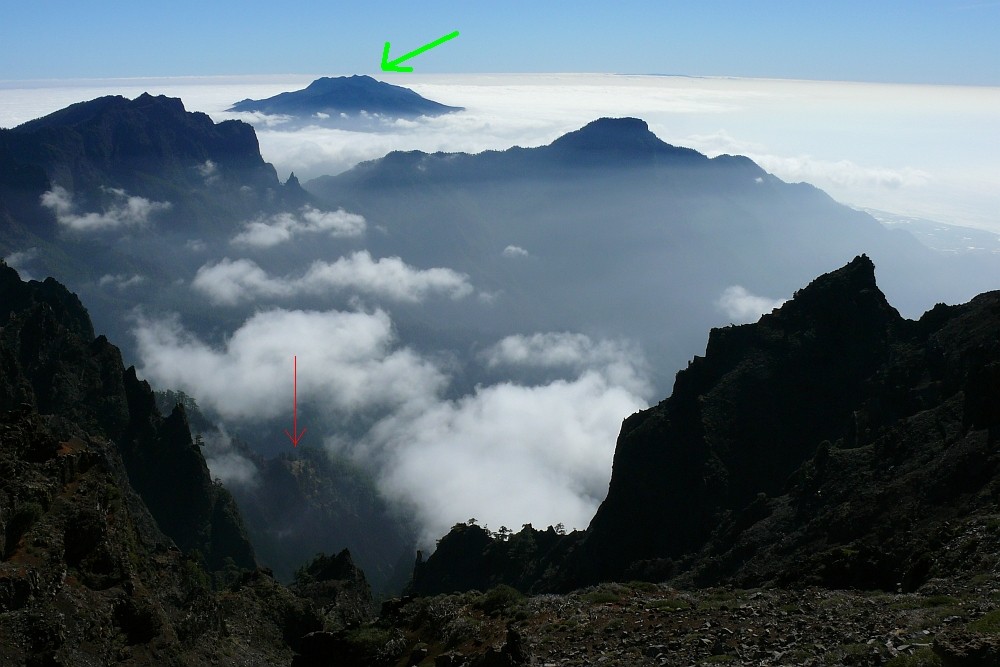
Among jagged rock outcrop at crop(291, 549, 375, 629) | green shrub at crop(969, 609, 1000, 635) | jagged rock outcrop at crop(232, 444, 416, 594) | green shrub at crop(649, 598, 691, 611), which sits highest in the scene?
green shrub at crop(969, 609, 1000, 635)

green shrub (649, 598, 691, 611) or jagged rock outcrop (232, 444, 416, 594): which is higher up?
green shrub (649, 598, 691, 611)

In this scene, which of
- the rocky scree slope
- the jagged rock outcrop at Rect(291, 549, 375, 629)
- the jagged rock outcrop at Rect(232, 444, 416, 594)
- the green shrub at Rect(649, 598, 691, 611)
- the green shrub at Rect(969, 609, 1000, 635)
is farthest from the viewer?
the jagged rock outcrop at Rect(232, 444, 416, 594)

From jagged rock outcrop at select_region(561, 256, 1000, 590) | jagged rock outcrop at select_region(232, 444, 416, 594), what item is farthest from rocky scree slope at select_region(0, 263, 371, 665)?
jagged rock outcrop at select_region(232, 444, 416, 594)

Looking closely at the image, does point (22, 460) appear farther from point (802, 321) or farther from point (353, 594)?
point (802, 321)

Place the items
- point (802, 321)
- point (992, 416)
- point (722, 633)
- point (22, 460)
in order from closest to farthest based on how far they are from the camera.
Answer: point (722, 633), point (22, 460), point (992, 416), point (802, 321)

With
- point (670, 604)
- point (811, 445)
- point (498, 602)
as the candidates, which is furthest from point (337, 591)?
point (811, 445)

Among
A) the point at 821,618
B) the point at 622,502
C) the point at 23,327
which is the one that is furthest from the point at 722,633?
the point at 23,327

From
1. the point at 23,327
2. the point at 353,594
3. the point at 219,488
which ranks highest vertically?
the point at 23,327

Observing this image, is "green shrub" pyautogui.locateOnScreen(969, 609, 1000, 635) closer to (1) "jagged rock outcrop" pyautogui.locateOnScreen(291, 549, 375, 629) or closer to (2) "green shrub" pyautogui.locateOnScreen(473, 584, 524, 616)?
(2) "green shrub" pyautogui.locateOnScreen(473, 584, 524, 616)

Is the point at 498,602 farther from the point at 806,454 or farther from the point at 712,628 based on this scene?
the point at 806,454
